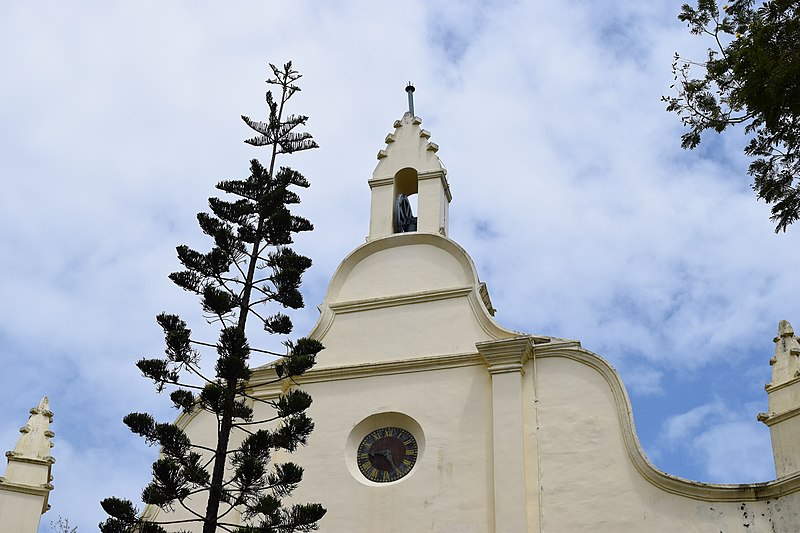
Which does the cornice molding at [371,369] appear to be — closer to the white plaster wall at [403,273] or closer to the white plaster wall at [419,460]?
the white plaster wall at [419,460]

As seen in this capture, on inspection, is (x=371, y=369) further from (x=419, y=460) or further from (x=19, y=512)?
(x=19, y=512)

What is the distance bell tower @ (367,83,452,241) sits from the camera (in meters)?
17.3

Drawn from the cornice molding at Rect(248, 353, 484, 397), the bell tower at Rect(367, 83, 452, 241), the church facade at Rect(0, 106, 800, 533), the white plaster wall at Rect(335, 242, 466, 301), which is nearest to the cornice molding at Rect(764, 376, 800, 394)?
the church facade at Rect(0, 106, 800, 533)

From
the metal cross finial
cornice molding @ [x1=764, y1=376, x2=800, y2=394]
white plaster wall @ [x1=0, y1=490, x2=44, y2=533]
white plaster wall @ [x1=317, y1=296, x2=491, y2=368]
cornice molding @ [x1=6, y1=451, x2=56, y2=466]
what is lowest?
white plaster wall @ [x1=0, y1=490, x2=44, y2=533]

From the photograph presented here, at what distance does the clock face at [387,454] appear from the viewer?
14570 millimetres

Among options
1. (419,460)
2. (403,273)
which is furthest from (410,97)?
(419,460)

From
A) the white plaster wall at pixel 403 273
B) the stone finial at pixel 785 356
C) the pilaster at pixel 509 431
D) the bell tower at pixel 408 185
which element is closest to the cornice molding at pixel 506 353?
the pilaster at pixel 509 431

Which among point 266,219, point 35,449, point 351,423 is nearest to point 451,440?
point 351,423

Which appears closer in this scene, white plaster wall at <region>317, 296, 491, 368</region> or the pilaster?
the pilaster

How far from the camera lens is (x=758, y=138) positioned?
32.9 feet

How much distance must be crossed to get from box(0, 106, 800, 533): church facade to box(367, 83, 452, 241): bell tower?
0.24 meters

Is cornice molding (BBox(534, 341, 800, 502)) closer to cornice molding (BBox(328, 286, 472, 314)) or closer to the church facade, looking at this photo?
the church facade

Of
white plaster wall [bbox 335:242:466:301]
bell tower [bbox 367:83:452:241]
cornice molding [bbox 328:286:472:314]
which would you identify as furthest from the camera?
bell tower [bbox 367:83:452:241]

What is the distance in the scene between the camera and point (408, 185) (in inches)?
721
